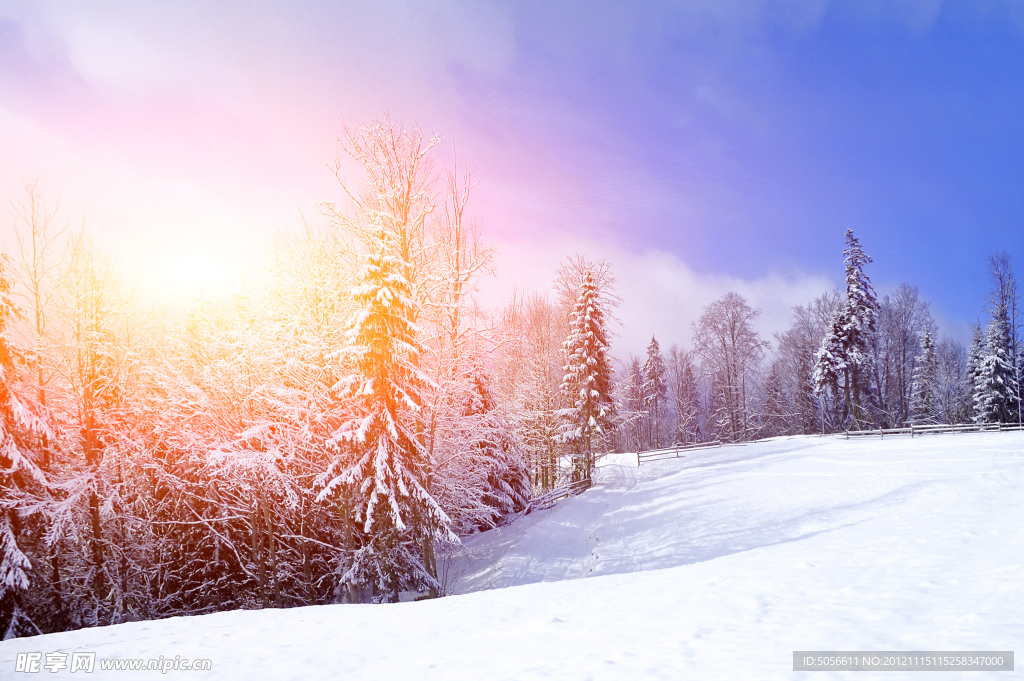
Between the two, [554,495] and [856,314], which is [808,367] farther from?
[554,495]

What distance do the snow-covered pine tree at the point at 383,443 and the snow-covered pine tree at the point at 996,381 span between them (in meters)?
45.6

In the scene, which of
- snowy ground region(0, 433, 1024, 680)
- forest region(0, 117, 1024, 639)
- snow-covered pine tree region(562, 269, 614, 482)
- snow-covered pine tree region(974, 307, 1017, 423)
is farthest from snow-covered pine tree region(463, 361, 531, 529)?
snow-covered pine tree region(974, 307, 1017, 423)

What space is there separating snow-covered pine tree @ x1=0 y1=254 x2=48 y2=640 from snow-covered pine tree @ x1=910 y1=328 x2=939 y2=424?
57.0 m

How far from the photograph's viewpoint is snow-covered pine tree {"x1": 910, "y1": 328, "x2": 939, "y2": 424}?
44469 millimetres

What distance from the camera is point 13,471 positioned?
1412cm

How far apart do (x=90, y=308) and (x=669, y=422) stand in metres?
70.9

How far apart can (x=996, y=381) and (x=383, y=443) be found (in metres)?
47.8

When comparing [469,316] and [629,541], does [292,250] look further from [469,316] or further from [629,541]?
[629,541]

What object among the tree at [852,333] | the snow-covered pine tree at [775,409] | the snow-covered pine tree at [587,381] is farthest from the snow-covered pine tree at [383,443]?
the snow-covered pine tree at [775,409]

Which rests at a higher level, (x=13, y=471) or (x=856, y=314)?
(x=856, y=314)

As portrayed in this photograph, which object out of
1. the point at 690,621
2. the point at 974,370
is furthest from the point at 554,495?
the point at 974,370

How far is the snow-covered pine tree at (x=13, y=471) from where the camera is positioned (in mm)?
13258

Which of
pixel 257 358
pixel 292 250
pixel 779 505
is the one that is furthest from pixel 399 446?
pixel 779 505

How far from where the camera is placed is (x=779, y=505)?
1997 cm
